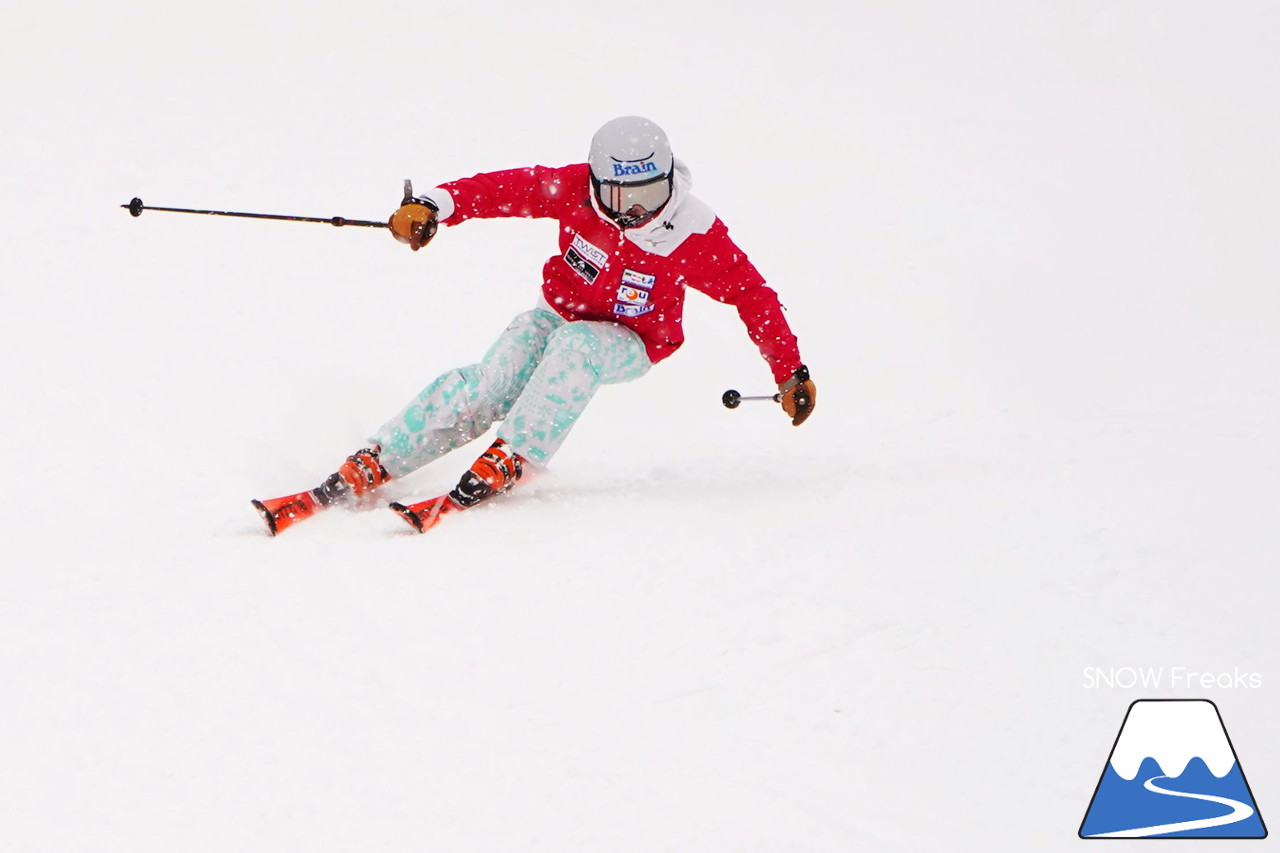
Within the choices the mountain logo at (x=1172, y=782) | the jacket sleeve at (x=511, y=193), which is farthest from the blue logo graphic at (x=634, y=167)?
the mountain logo at (x=1172, y=782)

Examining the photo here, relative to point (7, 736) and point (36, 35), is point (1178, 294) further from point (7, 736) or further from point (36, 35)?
point (36, 35)

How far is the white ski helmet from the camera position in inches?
161

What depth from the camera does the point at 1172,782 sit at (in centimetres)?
268

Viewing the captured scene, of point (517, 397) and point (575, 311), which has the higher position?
point (575, 311)

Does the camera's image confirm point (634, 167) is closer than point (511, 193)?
Yes

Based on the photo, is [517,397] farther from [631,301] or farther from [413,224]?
[413,224]

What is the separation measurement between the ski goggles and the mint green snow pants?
17.9 inches

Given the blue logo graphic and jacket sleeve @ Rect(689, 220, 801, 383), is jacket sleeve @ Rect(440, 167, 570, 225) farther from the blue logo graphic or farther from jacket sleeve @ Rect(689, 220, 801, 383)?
jacket sleeve @ Rect(689, 220, 801, 383)

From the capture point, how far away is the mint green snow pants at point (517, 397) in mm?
4203

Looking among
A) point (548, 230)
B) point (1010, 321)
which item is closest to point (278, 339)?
point (548, 230)

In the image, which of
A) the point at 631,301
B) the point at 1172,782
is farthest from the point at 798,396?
the point at 1172,782

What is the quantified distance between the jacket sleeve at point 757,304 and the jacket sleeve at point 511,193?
1.97 feet

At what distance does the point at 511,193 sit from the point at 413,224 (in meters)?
0.44

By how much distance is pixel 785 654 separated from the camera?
3.04 m
